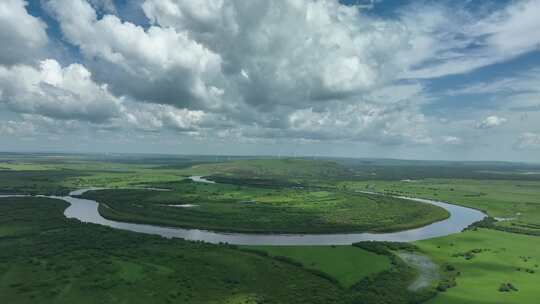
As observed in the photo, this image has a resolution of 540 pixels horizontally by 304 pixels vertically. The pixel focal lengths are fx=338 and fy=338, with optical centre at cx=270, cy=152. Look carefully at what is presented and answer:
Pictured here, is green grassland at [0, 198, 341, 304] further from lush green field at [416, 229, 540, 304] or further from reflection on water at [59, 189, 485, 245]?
lush green field at [416, 229, 540, 304]

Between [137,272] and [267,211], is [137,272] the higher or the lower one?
the lower one

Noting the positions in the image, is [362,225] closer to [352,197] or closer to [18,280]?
[352,197]

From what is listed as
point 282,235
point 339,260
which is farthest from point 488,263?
point 282,235

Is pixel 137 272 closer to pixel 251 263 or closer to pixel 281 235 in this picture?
pixel 251 263

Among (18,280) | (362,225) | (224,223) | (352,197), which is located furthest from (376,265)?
(352,197)

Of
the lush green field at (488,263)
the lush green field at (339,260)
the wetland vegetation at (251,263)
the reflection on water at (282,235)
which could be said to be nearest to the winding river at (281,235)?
the reflection on water at (282,235)

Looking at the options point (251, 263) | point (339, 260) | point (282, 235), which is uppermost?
point (339, 260)

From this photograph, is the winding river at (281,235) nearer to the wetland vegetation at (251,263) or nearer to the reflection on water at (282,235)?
the reflection on water at (282,235)
